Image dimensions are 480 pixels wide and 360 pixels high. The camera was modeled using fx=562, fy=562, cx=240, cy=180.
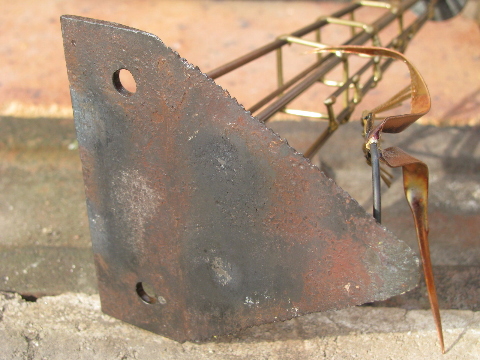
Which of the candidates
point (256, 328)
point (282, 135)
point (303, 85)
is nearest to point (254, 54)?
point (303, 85)

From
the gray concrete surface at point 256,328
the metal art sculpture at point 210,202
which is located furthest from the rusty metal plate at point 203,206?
the gray concrete surface at point 256,328

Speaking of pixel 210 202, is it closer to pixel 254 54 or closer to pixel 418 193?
pixel 418 193

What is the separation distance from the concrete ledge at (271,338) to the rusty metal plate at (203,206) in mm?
82

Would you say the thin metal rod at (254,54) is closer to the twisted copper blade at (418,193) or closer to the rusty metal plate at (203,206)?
the rusty metal plate at (203,206)

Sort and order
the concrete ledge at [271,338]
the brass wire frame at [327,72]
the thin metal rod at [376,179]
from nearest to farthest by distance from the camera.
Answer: the thin metal rod at [376,179]
the concrete ledge at [271,338]
the brass wire frame at [327,72]

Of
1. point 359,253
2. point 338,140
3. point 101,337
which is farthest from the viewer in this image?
point 338,140

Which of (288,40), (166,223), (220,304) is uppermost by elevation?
(288,40)

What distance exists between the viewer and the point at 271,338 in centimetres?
118

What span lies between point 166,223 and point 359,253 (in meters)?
0.36

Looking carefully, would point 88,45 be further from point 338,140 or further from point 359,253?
point 338,140

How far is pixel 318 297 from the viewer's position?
98 cm

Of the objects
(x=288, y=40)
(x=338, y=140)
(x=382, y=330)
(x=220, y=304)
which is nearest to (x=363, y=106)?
(x=338, y=140)

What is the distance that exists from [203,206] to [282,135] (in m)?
1.14

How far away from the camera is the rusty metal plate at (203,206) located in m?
0.90
